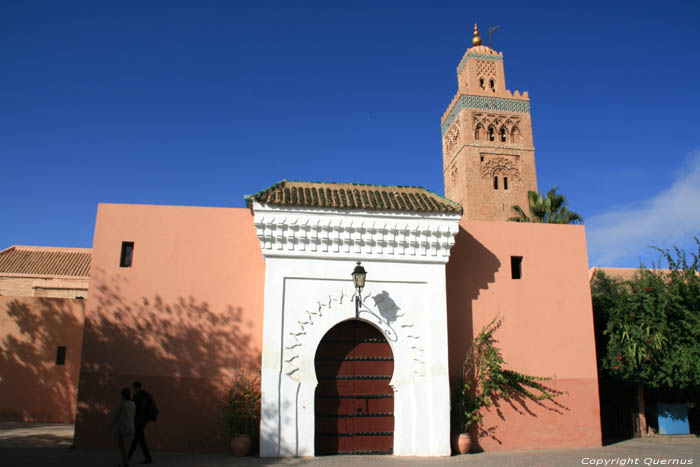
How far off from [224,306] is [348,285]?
2329 mm

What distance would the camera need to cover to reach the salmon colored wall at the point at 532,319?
10352 millimetres

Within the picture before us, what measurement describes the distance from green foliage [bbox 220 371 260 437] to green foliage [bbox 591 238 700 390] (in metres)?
7.47

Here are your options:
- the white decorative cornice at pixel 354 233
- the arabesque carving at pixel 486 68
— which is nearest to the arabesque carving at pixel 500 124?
the arabesque carving at pixel 486 68

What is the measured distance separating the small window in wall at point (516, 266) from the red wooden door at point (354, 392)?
10.4 feet

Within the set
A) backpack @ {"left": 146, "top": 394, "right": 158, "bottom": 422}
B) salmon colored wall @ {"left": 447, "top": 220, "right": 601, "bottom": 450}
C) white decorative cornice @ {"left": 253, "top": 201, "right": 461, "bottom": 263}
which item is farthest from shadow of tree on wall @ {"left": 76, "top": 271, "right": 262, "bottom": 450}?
salmon colored wall @ {"left": 447, "top": 220, "right": 601, "bottom": 450}

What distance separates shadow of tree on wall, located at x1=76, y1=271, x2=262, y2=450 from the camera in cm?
938

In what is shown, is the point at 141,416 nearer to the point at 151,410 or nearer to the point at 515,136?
the point at 151,410

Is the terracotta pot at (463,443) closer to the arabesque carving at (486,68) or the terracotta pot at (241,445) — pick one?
the terracotta pot at (241,445)

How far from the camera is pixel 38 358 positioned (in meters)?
13.6

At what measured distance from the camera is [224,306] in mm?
9945

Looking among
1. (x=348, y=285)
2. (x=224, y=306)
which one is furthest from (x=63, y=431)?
(x=348, y=285)

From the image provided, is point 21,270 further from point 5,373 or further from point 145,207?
point 145,207

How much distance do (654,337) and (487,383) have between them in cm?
410

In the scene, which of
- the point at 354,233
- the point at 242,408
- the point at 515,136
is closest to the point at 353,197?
the point at 354,233
